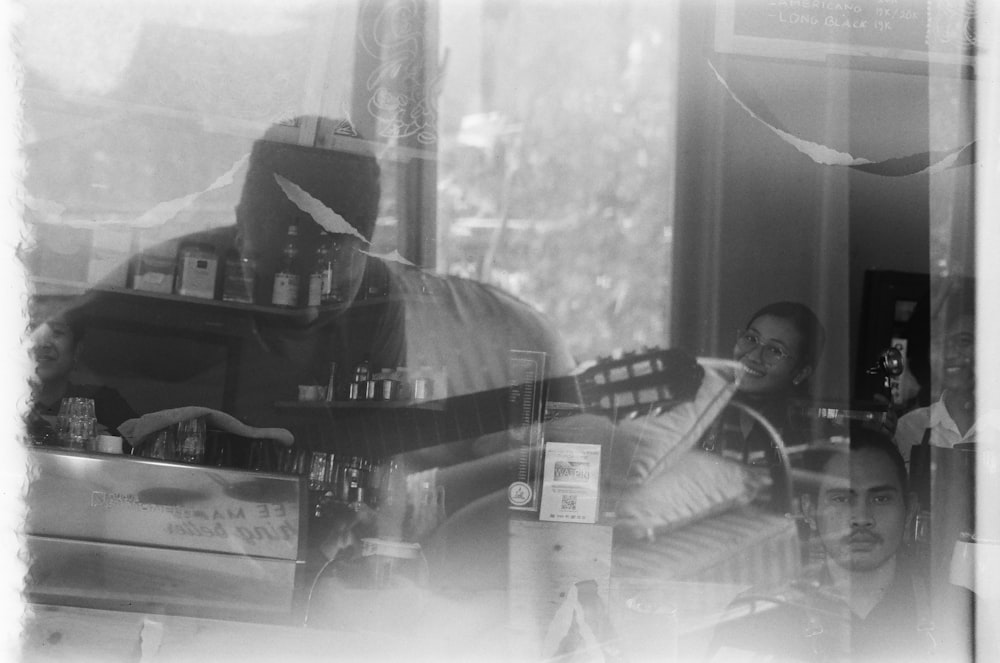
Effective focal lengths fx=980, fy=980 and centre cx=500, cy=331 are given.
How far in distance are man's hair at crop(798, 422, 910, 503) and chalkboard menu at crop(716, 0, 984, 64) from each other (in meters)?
1.10

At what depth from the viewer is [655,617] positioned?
2.71 meters

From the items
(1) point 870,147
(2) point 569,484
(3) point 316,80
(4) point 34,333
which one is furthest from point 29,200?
(1) point 870,147

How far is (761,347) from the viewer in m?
2.97

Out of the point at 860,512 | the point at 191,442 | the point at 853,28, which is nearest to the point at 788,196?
the point at 853,28

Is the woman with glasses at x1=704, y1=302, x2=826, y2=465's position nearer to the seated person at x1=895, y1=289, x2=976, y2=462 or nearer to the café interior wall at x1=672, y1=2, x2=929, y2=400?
the café interior wall at x1=672, y1=2, x2=929, y2=400

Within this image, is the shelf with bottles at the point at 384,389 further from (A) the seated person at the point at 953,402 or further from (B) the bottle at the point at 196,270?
(A) the seated person at the point at 953,402

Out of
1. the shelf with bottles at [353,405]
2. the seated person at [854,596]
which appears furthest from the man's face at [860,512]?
the shelf with bottles at [353,405]

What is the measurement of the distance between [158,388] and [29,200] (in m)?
0.56

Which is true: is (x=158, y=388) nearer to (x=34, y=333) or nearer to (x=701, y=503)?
(x=34, y=333)

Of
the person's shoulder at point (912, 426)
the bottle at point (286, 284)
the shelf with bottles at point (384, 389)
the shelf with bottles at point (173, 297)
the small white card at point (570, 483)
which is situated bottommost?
the small white card at point (570, 483)

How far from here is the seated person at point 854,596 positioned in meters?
2.77

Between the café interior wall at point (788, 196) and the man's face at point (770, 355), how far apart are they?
0.05 meters

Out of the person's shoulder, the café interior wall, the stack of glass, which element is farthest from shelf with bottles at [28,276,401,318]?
the person's shoulder

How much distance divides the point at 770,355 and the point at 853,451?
1.21 feet
